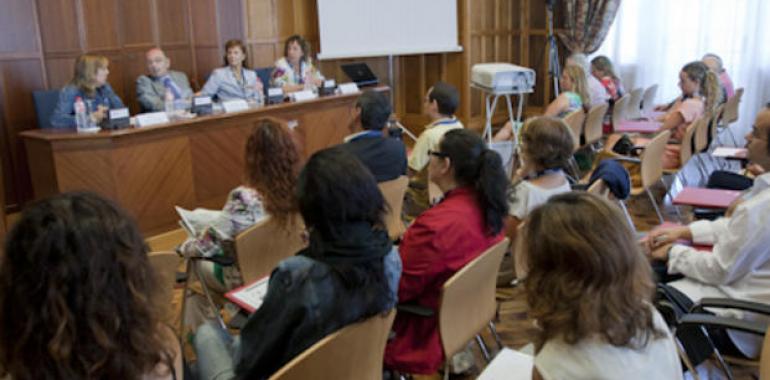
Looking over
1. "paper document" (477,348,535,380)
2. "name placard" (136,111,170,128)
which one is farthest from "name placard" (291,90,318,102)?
"paper document" (477,348,535,380)

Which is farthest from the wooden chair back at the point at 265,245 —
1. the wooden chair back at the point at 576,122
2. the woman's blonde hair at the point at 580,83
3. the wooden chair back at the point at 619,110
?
the wooden chair back at the point at 619,110

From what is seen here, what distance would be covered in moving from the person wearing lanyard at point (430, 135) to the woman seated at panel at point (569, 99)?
1131mm

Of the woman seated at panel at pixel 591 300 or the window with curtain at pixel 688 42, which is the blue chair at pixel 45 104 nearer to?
the woman seated at panel at pixel 591 300

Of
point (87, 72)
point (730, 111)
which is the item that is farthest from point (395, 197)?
point (730, 111)

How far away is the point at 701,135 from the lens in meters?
4.63

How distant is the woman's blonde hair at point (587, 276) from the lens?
134 centimetres

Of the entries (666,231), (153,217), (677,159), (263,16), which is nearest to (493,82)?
(677,159)

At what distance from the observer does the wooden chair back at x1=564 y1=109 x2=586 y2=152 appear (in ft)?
16.0

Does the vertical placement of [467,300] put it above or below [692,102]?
below

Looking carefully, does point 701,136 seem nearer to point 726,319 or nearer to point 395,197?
point 395,197

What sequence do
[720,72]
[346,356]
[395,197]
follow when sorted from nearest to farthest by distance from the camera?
[346,356] → [395,197] → [720,72]

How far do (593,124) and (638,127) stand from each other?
363 mm

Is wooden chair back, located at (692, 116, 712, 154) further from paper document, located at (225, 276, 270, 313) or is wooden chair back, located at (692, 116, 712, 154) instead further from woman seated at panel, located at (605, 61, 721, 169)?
paper document, located at (225, 276, 270, 313)

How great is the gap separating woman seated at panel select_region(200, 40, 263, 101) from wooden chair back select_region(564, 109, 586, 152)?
105 inches
